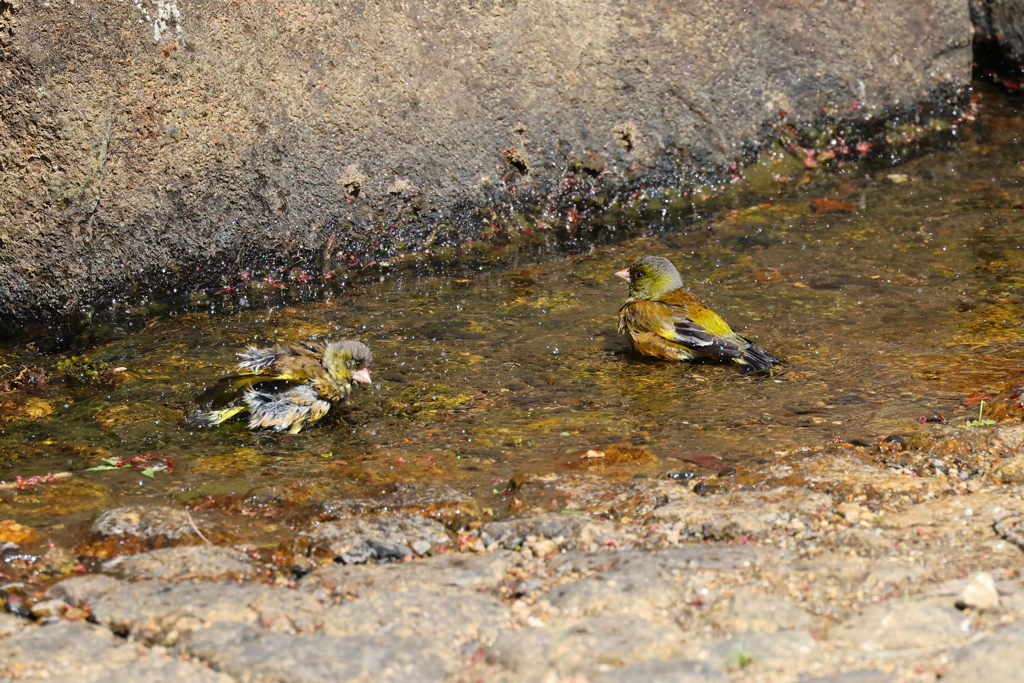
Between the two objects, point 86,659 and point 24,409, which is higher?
point 24,409

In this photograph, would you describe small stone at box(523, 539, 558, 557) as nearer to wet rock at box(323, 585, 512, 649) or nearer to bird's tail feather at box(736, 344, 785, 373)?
wet rock at box(323, 585, 512, 649)

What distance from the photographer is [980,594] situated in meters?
3.28

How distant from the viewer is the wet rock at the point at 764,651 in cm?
313

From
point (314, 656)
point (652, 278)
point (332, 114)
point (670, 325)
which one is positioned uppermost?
point (332, 114)

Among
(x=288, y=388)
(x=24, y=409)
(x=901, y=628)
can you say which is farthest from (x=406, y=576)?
(x=24, y=409)

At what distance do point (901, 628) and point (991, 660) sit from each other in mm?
295

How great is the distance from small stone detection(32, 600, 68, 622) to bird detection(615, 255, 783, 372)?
12.4 ft

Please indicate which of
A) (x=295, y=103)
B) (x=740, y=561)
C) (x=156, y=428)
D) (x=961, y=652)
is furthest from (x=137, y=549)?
(x=295, y=103)

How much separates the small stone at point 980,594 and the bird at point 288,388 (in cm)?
330

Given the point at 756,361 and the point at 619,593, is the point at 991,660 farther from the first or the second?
the point at 756,361

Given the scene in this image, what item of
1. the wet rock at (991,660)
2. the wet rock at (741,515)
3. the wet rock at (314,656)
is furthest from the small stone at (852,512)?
the wet rock at (314,656)

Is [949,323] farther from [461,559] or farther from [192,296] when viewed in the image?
[192,296]

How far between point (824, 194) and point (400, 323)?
4.07 m

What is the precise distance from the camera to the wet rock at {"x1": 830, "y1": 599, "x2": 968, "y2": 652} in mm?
3186
